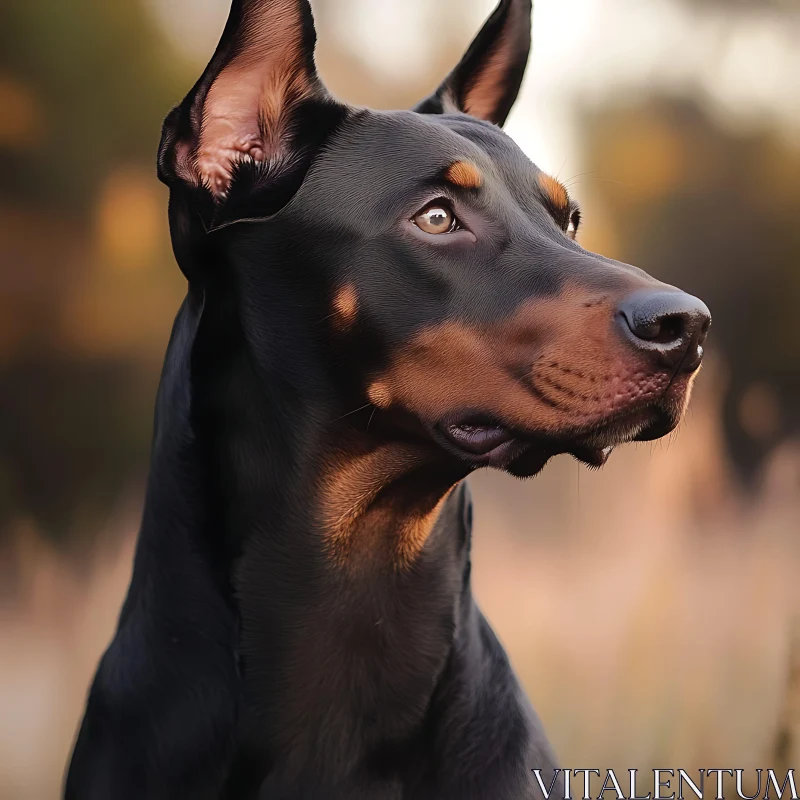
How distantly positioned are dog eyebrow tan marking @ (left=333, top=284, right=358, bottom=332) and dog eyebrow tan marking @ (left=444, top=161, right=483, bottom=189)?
0.32 metres

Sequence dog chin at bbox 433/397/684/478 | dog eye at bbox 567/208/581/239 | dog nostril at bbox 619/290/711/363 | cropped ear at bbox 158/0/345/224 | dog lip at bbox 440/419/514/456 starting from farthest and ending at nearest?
dog eye at bbox 567/208/581/239, cropped ear at bbox 158/0/345/224, dog lip at bbox 440/419/514/456, dog chin at bbox 433/397/684/478, dog nostril at bbox 619/290/711/363

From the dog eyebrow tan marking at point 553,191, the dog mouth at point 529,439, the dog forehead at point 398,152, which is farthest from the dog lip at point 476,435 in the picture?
the dog eyebrow tan marking at point 553,191

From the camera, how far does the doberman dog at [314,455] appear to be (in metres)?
2.00

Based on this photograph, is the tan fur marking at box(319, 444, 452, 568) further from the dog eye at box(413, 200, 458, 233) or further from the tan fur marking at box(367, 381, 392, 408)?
the dog eye at box(413, 200, 458, 233)

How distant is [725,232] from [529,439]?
3426 mm

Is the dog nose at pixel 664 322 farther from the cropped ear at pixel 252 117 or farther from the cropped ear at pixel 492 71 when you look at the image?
the cropped ear at pixel 492 71

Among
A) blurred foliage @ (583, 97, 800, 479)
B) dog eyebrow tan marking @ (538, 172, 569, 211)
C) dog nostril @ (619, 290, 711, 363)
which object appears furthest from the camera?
blurred foliage @ (583, 97, 800, 479)

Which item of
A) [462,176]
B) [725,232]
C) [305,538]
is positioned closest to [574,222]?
[462,176]

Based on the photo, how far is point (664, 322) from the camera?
168cm

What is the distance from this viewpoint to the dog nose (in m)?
1.68

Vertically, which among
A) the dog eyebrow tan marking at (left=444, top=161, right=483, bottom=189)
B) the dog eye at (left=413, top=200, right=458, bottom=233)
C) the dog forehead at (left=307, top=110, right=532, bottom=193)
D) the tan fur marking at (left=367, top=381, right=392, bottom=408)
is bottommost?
the tan fur marking at (left=367, top=381, right=392, bottom=408)

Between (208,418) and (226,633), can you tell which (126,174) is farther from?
(226,633)

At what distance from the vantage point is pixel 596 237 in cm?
460

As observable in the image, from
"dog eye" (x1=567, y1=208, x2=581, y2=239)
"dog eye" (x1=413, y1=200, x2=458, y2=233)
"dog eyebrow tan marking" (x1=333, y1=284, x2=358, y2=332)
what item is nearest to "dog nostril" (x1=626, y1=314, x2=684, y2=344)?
"dog eye" (x1=413, y1=200, x2=458, y2=233)
